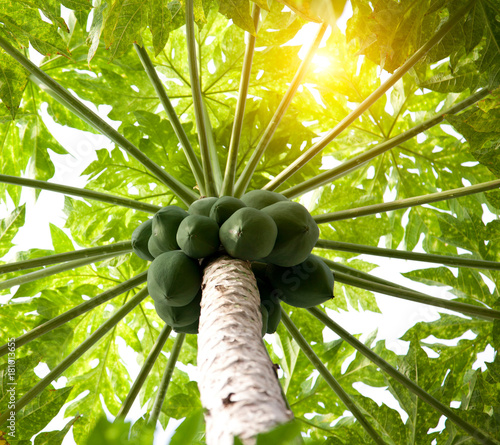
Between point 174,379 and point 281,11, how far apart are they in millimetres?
2561

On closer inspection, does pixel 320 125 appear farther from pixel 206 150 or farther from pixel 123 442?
pixel 123 442

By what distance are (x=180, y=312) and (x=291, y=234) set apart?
55cm

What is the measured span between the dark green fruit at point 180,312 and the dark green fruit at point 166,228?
0.81 feet

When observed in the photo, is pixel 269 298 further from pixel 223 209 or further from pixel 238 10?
pixel 238 10

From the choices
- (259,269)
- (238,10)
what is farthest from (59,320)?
(238,10)

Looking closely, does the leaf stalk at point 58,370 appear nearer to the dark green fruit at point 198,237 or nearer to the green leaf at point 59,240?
the dark green fruit at point 198,237

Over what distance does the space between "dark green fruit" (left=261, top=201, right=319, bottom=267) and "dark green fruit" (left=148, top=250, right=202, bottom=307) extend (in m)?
0.32

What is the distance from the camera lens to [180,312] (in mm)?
1927

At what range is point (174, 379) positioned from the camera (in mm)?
3510

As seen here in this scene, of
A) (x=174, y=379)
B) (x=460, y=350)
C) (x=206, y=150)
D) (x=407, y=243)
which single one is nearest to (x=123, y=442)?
(x=206, y=150)

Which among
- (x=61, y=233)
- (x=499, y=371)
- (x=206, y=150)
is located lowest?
(x=499, y=371)

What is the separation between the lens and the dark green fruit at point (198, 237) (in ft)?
5.92

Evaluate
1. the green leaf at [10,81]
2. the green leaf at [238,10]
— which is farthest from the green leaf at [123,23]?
the green leaf at [10,81]

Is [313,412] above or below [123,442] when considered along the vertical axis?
above
